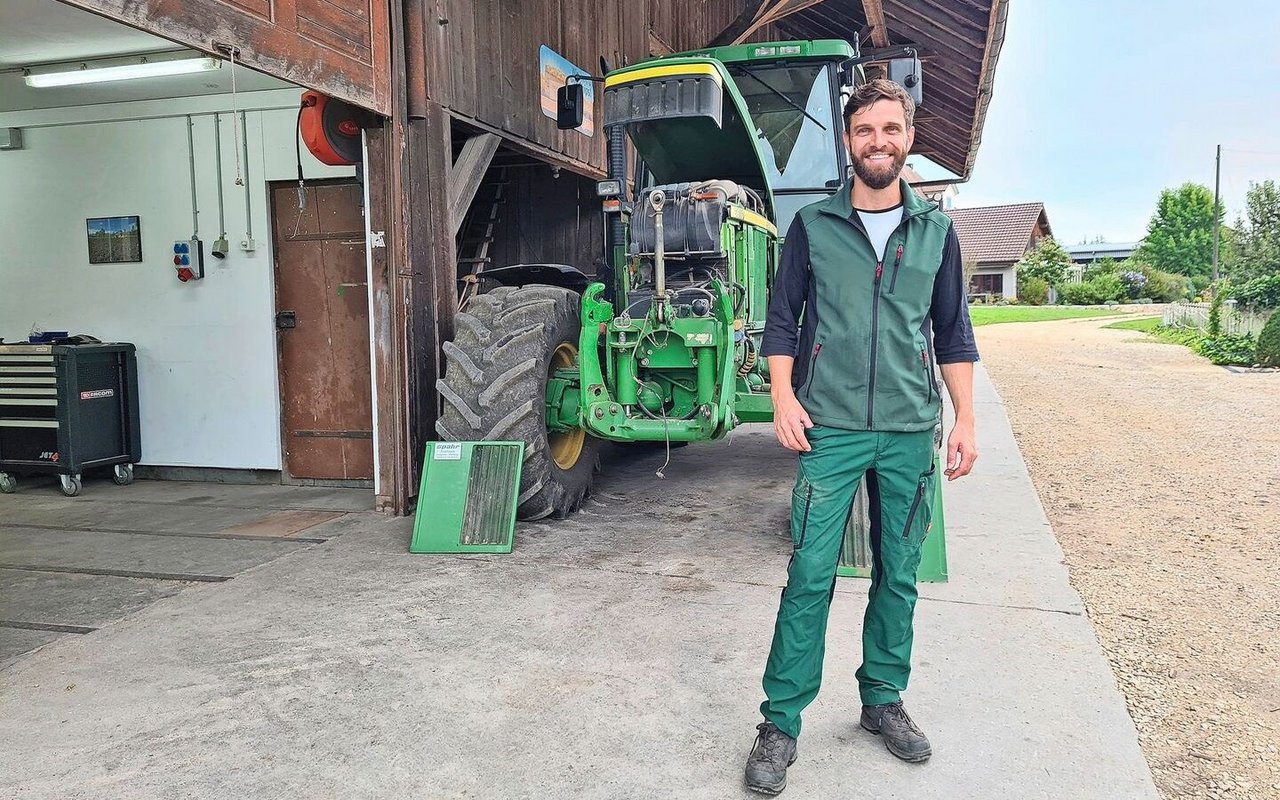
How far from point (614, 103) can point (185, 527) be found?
3483 mm

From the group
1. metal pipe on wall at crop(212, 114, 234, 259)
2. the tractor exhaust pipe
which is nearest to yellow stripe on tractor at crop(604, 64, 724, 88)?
the tractor exhaust pipe

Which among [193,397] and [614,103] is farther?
[193,397]

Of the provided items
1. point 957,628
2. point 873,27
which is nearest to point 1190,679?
point 957,628

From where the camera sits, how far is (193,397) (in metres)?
6.92

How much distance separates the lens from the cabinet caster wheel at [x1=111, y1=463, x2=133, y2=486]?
6.89 m

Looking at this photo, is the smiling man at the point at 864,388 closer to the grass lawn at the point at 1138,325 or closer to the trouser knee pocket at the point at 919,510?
the trouser knee pocket at the point at 919,510

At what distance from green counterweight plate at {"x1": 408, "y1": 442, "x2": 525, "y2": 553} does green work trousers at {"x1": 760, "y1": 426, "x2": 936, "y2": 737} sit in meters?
2.42

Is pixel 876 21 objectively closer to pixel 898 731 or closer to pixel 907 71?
pixel 907 71

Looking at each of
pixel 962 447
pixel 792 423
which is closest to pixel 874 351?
pixel 792 423

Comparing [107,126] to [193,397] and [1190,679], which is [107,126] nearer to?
[193,397]

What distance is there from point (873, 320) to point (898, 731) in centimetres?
113

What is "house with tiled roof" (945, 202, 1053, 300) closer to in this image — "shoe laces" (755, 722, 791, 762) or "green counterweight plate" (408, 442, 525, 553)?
"green counterweight plate" (408, 442, 525, 553)

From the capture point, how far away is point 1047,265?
46750 millimetres

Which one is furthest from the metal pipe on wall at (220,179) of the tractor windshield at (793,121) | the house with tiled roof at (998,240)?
the house with tiled roof at (998,240)
